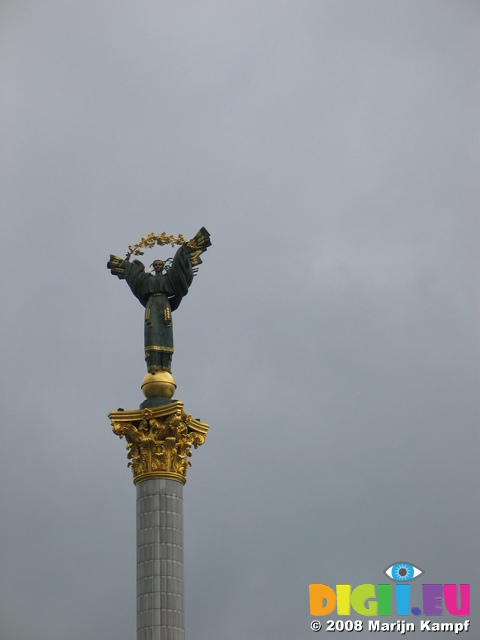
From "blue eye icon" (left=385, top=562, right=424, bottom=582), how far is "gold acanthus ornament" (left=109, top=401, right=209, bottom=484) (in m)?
12.1

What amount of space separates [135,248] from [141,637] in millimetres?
15569

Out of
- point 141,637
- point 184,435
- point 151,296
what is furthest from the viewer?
point 151,296

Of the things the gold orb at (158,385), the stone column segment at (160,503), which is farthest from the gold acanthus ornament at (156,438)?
the gold orb at (158,385)

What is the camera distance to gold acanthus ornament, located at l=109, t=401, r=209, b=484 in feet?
157

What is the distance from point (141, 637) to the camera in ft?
148

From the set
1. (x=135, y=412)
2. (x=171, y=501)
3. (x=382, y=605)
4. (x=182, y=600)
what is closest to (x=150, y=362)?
(x=135, y=412)

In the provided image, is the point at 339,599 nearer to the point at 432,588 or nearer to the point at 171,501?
the point at 432,588

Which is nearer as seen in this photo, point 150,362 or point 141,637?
point 141,637

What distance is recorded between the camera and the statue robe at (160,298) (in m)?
50.3

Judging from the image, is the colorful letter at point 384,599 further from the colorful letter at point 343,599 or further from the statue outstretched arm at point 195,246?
the statue outstretched arm at point 195,246

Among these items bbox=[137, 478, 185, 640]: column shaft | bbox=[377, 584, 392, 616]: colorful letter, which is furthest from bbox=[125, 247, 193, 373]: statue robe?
bbox=[377, 584, 392, 616]: colorful letter

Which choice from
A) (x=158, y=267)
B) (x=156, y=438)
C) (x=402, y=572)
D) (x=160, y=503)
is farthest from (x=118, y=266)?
(x=402, y=572)

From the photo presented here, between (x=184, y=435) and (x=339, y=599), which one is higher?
(x=184, y=435)

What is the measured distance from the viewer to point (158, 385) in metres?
49.4
